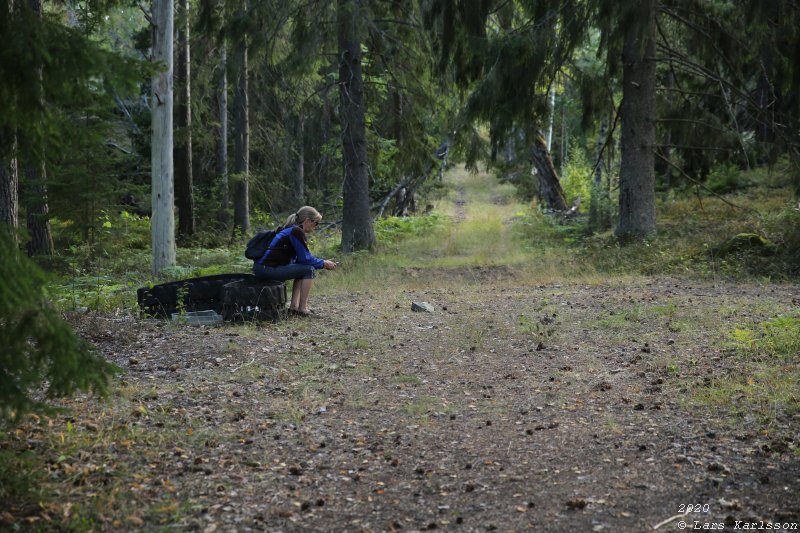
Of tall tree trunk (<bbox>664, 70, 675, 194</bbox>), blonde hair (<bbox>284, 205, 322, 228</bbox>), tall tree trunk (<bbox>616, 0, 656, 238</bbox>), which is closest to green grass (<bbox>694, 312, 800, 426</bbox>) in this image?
blonde hair (<bbox>284, 205, 322, 228</bbox>)

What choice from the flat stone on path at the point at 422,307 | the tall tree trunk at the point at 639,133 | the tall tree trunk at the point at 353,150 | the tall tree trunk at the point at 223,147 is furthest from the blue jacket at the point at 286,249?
the tall tree trunk at the point at 223,147

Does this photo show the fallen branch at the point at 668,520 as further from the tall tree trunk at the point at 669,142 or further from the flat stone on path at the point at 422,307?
the tall tree trunk at the point at 669,142

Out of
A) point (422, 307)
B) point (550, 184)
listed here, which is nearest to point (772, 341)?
point (422, 307)

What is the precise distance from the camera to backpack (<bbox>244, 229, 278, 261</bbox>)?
→ 9141mm

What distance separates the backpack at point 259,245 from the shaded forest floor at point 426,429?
0.91 metres

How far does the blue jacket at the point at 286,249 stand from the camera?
9148mm

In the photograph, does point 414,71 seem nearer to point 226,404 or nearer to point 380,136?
point 380,136

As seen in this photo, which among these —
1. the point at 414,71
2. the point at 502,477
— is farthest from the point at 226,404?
the point at 414,71

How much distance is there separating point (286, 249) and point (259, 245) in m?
0.33

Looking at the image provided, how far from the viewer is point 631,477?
14.5 feet

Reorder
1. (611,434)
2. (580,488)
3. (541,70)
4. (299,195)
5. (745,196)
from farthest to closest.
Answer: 1. (299,195)
2. (745,196)
3. (541,70)
4. (611,434)
5. (580,488)

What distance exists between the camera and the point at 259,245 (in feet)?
30.1

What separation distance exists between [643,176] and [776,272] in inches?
148

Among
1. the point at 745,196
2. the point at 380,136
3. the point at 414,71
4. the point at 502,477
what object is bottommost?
the point at 502,477
